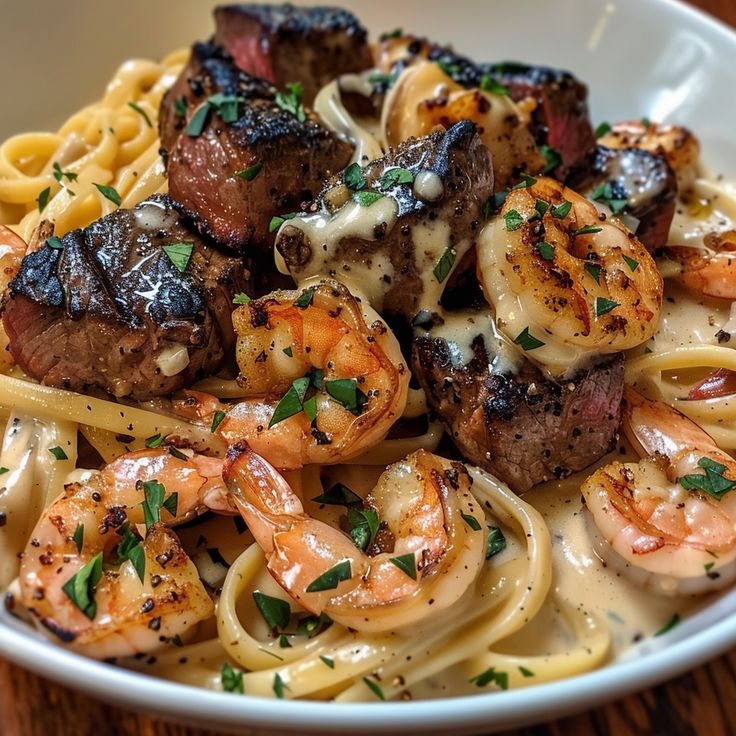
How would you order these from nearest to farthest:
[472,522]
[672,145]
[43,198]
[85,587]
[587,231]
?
[85,587], [472,522], [587,231], [43,198], [672,145]

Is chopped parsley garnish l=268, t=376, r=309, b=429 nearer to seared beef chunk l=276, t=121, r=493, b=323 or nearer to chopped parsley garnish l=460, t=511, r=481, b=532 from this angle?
seared beef chunk l=276, t=121, r=493, b=323

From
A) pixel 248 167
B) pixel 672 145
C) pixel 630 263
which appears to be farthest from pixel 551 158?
pixel 248 167

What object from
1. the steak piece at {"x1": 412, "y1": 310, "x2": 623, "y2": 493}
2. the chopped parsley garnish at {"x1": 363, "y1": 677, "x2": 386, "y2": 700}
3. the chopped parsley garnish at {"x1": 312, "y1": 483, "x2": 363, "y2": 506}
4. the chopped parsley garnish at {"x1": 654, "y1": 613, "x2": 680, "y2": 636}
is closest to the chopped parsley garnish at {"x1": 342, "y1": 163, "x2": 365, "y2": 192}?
the steak piece at {"x1": 412, "y1": 310, "x2": 623, "y2": 493}

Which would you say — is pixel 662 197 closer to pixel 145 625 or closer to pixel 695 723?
pixel 695 723

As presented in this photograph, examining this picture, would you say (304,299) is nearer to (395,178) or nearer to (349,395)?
(349,395)

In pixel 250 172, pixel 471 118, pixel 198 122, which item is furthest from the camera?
pixel 471 118

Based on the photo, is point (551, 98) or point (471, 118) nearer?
point (471, 118)

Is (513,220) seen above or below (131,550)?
above
